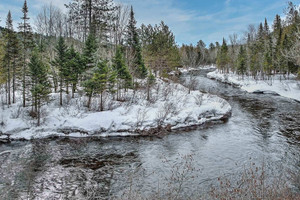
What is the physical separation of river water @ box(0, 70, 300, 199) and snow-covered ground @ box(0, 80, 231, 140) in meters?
1.24

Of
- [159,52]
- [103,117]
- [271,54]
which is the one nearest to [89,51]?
[103,117]

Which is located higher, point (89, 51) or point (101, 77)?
point (89, 51)

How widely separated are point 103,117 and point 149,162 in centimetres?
769

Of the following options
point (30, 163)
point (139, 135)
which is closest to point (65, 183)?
point (30, 163)

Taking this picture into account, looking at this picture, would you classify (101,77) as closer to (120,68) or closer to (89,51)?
(120,68)

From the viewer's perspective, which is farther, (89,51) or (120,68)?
(120,68)

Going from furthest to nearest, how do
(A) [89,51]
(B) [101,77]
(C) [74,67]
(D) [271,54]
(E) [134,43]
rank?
(D) [271,54]
(E) [134,43]
(A) [89,51]
(C) [74,67]
(B) [101,77]

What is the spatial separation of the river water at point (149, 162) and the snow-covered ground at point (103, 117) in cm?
124

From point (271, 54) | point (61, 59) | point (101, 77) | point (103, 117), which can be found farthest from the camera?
point (271, 54)

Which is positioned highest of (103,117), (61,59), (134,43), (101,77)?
(134,43)

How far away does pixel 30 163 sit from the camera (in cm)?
1210

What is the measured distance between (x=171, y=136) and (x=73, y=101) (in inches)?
430

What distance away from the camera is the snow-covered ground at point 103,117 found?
17.5 meters

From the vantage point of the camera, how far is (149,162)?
40.2ft
